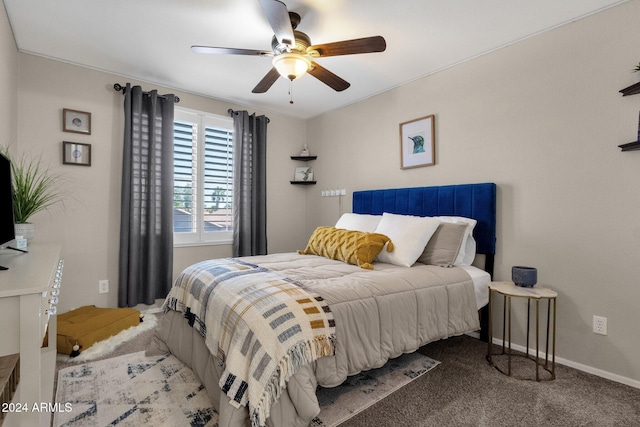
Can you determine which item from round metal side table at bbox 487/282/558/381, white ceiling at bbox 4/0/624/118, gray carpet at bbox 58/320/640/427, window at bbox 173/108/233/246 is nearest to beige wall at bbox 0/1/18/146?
white ceiling at bbox 4/0/624/118

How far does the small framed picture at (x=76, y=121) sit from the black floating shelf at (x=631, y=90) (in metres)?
4.34

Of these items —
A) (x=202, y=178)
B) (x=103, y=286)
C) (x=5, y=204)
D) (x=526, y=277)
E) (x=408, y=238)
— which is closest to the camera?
(x=5, y=204)

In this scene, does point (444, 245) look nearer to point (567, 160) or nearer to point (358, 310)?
point (567, 160)

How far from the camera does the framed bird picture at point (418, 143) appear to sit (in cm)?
318

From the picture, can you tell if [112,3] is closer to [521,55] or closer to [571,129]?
[521,55]

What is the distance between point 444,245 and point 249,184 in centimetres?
249

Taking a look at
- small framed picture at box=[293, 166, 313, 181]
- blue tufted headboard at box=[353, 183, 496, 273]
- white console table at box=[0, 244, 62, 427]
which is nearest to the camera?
white console table at box=[0, 244, 62, 427]

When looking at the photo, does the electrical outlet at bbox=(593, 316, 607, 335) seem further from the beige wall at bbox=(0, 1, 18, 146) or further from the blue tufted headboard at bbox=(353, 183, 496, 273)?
the beige wall at bbox=(0, 1, 18, 146)

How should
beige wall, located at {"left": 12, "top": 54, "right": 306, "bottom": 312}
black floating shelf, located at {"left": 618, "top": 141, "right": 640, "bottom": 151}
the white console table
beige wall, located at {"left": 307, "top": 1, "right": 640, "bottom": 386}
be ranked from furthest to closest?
1. beige wall, located at {"left": 12, "top": 54, "right": 306, "bottom": 312}
2. beige wall, located at {"left": 307, "top": 1, "right": 640, "bottom": 386}
3. black floating shelf, located at {"left": 618, "top": 141, "right": 640, "bottom": 151}
4. the white console table

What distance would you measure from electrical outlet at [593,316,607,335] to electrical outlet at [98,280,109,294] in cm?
415

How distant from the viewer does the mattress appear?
144 cm

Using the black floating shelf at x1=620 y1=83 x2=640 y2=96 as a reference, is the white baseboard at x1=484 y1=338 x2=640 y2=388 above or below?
below

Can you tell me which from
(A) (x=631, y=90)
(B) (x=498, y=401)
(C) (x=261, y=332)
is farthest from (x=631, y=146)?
(C) (x=261, y=332)

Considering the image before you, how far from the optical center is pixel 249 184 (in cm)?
407
